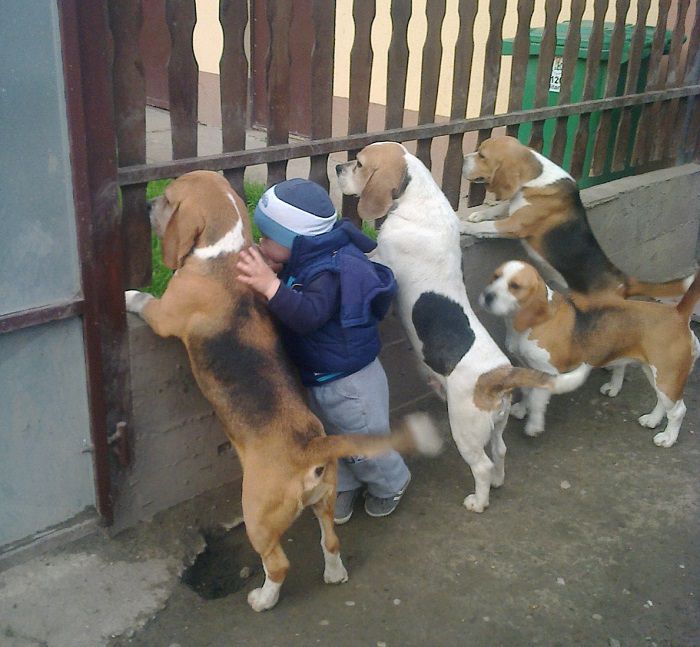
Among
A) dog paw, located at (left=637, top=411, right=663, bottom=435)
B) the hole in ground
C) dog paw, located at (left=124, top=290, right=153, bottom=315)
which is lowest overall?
dog paw, located at (left=637, top=411, right=663, bottom=435)

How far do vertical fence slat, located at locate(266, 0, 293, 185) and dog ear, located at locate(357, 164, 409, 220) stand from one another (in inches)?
20.5

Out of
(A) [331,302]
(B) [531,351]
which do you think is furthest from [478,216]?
(A) [331,302]

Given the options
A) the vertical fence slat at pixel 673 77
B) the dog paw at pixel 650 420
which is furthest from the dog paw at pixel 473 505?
the vertical fence slat at pixel 673 77

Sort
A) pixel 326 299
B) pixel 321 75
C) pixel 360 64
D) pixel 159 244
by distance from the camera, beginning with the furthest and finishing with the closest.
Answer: pixel 360 64 → pixel 321 75 → pixel 159 244 → pixel 326 299


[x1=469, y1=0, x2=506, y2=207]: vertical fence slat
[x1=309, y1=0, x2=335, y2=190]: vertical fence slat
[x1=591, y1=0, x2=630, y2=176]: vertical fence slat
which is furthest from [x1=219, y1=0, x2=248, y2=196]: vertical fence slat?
[x1=591, y1=0, x2=630, y2=176]: vertical fence slat

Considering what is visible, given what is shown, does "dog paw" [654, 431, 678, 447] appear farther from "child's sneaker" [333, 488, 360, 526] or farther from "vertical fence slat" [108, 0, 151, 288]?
"vertical fence slat" [108, 0, 151, 288]

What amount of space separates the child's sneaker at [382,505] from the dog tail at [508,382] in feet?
2.03

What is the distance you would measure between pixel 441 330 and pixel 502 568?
115cm

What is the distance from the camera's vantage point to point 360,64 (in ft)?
14.6

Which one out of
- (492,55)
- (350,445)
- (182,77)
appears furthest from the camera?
(492,55)

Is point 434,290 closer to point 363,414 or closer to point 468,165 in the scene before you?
point 363,414

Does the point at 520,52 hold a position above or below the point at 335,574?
above

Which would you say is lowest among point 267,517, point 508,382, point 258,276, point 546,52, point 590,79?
point 267,517

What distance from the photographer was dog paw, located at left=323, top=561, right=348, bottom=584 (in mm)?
3494
